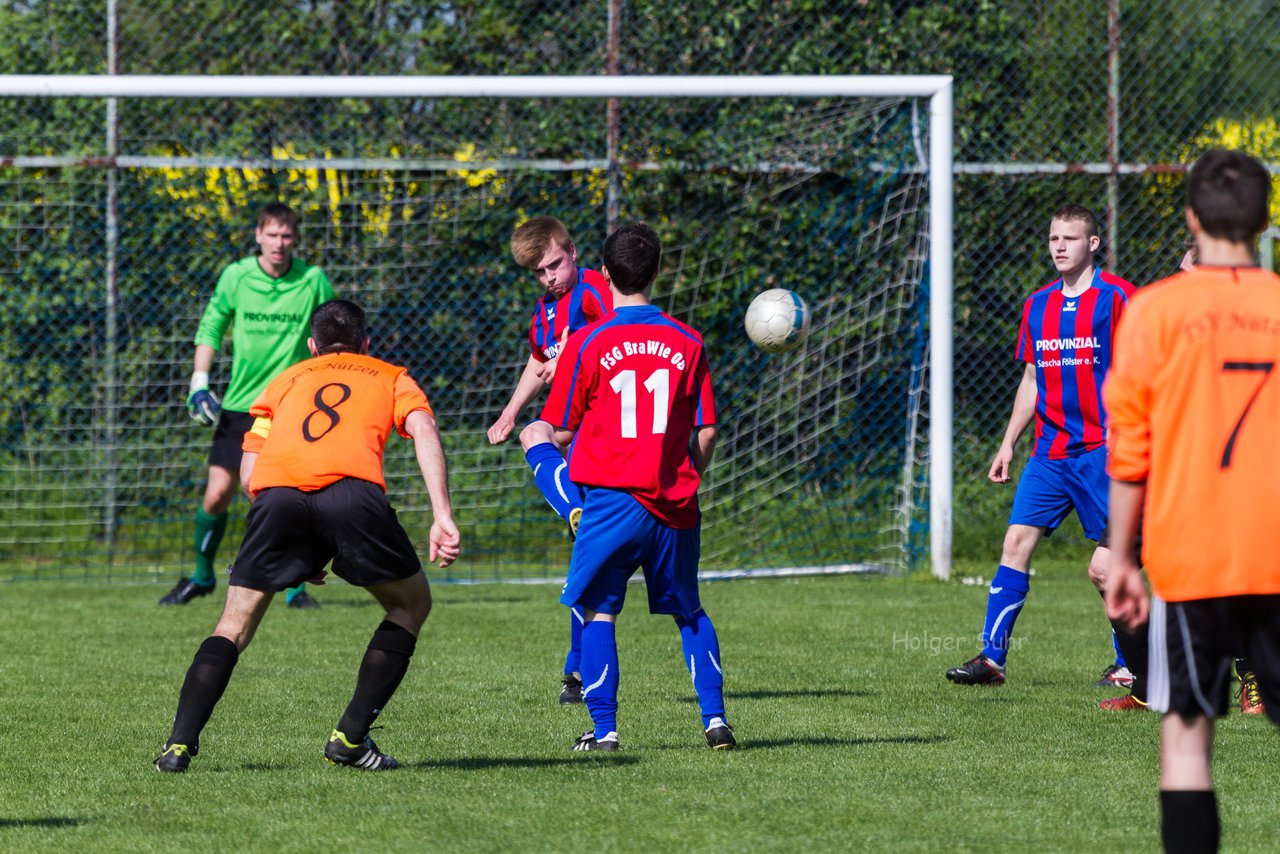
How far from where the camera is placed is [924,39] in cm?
1290

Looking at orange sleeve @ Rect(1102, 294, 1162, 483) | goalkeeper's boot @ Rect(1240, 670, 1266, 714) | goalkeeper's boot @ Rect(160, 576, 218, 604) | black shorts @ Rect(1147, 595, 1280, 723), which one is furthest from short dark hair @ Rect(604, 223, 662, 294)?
goalkeeper's boot @ Rect(160, 576, 218, 604)

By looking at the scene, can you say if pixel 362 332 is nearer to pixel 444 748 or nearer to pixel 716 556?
pixel 444 748

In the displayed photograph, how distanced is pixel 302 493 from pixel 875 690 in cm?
286

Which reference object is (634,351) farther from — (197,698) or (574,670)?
(574,670)

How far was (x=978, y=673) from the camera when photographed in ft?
22.9

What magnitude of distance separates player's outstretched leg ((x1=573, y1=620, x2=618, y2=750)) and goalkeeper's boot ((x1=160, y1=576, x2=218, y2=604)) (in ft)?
16.5

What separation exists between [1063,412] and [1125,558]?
3747 mm

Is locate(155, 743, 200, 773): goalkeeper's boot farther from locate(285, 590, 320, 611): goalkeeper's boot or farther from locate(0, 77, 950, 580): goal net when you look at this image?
locate(0, 77, 950, 580): goal net

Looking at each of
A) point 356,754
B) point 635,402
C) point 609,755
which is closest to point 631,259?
point 635,402

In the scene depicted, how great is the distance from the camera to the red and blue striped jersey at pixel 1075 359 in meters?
7.00

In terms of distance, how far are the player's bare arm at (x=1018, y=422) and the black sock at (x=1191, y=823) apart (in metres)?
3.98

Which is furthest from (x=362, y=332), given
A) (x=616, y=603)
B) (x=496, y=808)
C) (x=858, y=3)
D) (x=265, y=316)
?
(x=858, y=3)

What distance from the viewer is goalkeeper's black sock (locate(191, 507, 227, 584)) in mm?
9758

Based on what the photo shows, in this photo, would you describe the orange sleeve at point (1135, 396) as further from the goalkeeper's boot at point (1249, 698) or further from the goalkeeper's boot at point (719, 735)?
the goalkeeper's boot at point (1249, 698)
